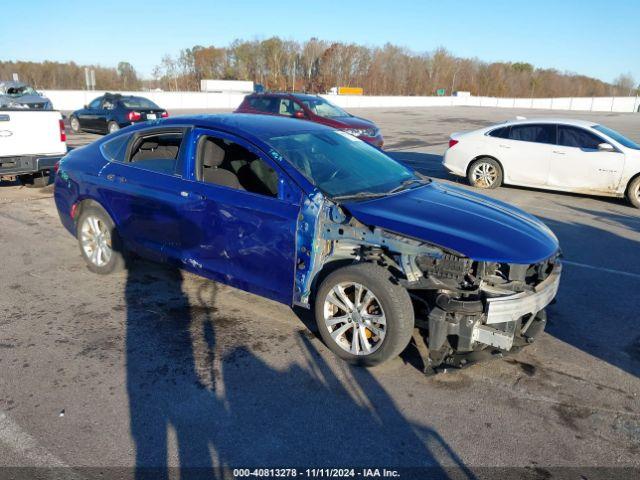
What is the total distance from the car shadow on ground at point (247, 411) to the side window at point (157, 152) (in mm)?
1419

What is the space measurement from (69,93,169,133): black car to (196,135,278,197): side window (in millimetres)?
14389

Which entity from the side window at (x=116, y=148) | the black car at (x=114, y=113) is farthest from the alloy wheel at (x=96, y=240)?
the black car at (x=114, y=113)

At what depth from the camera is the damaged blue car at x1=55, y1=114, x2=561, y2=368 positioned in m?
3.58

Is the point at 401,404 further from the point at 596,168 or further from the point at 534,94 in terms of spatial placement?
the point at 534,94

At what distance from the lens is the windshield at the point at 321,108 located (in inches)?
585

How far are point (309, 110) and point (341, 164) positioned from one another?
10.6 meters

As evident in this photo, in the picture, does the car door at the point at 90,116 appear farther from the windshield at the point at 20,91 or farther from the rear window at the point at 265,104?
the rear window at the point at 265,104

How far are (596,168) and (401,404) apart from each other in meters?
8.15

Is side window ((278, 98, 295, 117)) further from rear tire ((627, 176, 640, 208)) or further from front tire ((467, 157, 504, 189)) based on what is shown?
rear tire ((627, 176, 640, 208))

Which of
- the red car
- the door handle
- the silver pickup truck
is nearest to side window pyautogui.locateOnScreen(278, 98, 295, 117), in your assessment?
Result: the red car

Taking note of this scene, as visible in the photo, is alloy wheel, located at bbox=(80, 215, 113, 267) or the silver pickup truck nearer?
alloy wheel, located at bbox=(80, 215, 113, 267)

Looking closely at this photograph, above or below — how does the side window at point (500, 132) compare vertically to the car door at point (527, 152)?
above

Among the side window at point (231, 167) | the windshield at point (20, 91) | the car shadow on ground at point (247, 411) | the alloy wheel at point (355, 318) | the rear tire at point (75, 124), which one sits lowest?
the car shadow on ground at point (247, 411)

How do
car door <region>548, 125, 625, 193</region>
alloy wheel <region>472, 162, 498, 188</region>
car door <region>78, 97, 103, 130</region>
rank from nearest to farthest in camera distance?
car door <region>548, 125, 625, 193</region> → alloy wheel <region>472, 162, 498, 188</region> → car door <region>78, 97, 103, 130</region>
